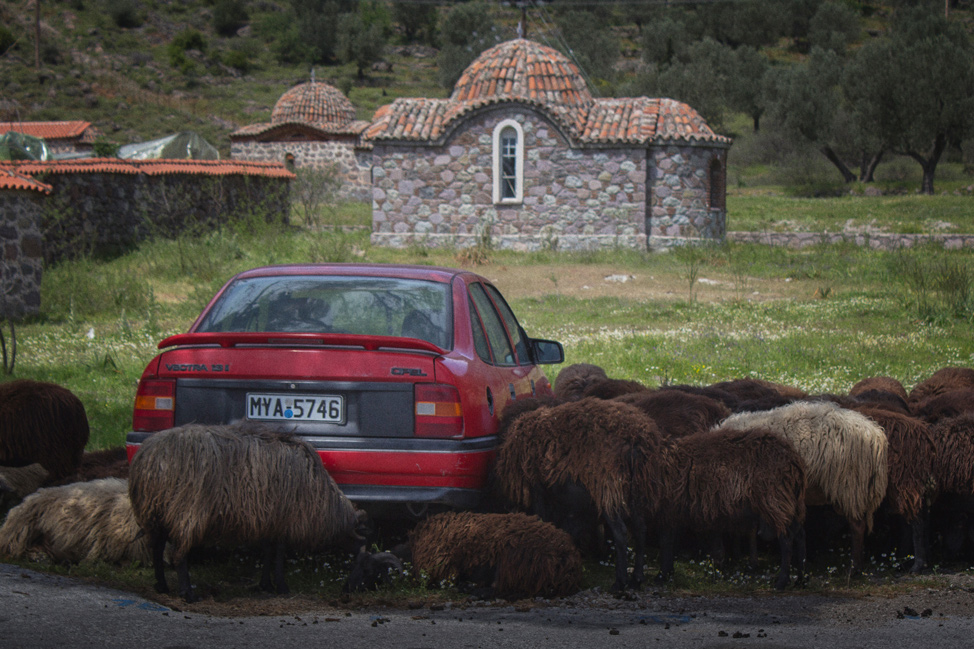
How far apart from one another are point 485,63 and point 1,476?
25.4m

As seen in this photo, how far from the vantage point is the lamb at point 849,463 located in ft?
18.3

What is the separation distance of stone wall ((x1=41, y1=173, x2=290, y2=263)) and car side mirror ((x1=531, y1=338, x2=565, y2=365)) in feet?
54.8

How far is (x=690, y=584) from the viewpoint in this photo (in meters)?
5.46

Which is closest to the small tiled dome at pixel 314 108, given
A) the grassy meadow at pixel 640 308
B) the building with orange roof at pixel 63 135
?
the building with orange roof at pixel 63 135

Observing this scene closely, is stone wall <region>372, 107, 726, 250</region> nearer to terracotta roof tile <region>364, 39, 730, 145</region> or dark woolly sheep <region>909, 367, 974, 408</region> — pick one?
terracotta roof tile <region>364, 39, 730, 145</region>

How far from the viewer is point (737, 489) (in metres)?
5.30

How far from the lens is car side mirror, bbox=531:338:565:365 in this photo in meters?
7.23

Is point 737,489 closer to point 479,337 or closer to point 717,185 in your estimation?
point 479,337

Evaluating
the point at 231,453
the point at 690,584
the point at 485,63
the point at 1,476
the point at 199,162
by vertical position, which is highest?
the point at 485,63

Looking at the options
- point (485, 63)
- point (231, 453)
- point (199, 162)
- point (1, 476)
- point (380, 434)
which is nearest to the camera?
point (231, 453)

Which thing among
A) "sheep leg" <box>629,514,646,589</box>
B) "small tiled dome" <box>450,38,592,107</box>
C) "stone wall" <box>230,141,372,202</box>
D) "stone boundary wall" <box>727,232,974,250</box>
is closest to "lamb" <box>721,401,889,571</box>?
"sheep leg" <box>629,514,646,589</box>

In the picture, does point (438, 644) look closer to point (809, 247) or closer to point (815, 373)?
point (815, 373)

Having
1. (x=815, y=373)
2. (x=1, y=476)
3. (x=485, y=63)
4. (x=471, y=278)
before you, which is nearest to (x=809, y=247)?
(x=485, y=63)

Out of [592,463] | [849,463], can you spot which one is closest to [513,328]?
[592,463]
